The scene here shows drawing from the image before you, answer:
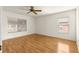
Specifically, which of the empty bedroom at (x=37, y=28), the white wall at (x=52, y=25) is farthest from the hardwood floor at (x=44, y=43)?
the white wall at (x=52, y=25)

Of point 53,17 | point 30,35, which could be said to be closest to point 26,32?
point 30,35

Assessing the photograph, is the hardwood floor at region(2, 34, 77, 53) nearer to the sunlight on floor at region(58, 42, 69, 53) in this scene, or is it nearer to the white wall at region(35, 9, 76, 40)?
the sunlight on floor at region(58, 42, 69, 53)

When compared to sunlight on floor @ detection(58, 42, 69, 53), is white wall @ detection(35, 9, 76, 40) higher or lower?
higher

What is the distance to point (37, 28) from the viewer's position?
1331 mm

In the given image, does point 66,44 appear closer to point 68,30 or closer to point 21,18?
point 68,30

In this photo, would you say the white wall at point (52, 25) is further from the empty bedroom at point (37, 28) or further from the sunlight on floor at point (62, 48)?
the sunlight on floor at point (62, 48)

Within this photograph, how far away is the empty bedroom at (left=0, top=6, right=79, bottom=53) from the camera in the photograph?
42.8 inches

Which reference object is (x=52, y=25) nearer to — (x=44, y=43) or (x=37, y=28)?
(x=37, y=28)

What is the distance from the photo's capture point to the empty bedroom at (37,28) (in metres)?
1.09

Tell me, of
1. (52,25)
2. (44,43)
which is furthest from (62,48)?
(52,25)

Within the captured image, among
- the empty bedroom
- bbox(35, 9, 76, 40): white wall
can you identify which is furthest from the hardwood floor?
bbox(35, 9, 76, 40): white wall

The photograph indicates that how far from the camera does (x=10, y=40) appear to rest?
120 cm

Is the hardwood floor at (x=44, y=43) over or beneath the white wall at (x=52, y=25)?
beneath
